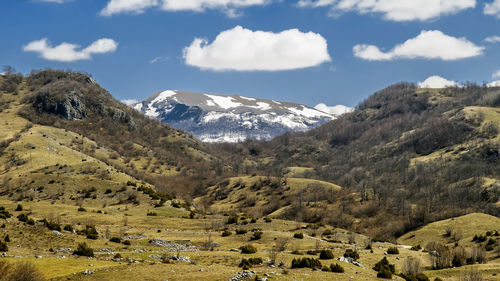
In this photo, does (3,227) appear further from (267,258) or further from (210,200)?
(210,200)

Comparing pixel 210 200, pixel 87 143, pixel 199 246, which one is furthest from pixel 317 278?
pixel 87 143

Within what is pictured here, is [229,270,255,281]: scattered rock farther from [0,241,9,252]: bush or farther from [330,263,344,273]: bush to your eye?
[0,241,9,252]: bush

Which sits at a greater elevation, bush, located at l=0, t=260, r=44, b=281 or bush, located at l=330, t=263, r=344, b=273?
bush, located at l=0, t=260, r=44, b=281

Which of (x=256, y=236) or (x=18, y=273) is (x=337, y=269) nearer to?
(x=256, y=236)

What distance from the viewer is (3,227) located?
128 ft

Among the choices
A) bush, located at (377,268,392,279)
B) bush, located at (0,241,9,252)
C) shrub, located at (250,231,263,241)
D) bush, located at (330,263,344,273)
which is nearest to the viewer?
bush, located at (0,241,9,252)

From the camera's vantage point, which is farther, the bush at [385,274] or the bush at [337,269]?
the bush at [337,269]

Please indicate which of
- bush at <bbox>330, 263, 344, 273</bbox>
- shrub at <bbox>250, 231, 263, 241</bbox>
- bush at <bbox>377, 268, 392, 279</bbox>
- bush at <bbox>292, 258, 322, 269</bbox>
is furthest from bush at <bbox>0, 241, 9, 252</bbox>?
bush at <bbox>377, 268, 392, 279</bbox>

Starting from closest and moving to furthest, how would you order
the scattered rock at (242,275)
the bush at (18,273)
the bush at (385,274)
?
1. the bush at (18,273)
2. the scattered rock at (242,275)
3. the bush at (385,274)

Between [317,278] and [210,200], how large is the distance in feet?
502

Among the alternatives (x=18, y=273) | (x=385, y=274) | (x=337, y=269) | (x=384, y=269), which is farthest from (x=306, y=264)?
(x=18, y=273)

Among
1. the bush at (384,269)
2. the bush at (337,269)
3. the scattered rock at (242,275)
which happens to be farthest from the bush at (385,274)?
the scattered rock at (242,275)

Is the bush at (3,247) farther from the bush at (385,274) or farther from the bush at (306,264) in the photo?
the bush at (385,274)

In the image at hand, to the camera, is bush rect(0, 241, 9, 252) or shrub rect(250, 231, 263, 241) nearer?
bush rect(0, 241, 9, 252)
